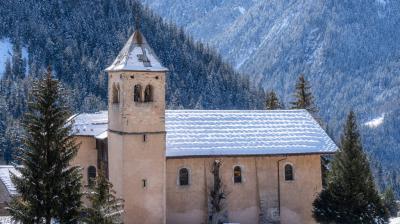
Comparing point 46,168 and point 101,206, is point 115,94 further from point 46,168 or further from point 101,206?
point 101,206

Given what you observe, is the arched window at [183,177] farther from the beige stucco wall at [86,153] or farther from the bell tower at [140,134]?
the beige stucco wall at [86,153]

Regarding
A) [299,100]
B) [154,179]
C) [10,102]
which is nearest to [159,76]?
[154,179]

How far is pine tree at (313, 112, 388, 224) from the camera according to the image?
186ft

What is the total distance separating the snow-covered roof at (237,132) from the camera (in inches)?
2249

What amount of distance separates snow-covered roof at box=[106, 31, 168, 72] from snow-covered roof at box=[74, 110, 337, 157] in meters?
6.16

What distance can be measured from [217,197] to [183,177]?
2810 millimetres

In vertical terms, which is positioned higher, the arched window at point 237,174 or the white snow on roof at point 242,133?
the white snow on roof at point 242,133

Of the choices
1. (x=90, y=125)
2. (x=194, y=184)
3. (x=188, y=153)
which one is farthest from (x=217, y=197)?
(x=90, y=125)

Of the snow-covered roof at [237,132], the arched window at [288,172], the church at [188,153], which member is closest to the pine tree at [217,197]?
the church at [188,153]

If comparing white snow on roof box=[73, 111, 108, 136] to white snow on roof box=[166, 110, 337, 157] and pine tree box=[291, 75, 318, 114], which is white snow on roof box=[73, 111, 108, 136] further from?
pine tree box=[291, 75, 318, 114]

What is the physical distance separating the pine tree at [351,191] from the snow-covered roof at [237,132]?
2981 mm

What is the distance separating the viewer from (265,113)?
62.8 m

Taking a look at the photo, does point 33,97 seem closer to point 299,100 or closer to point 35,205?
point 35,205

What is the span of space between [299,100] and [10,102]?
117m
